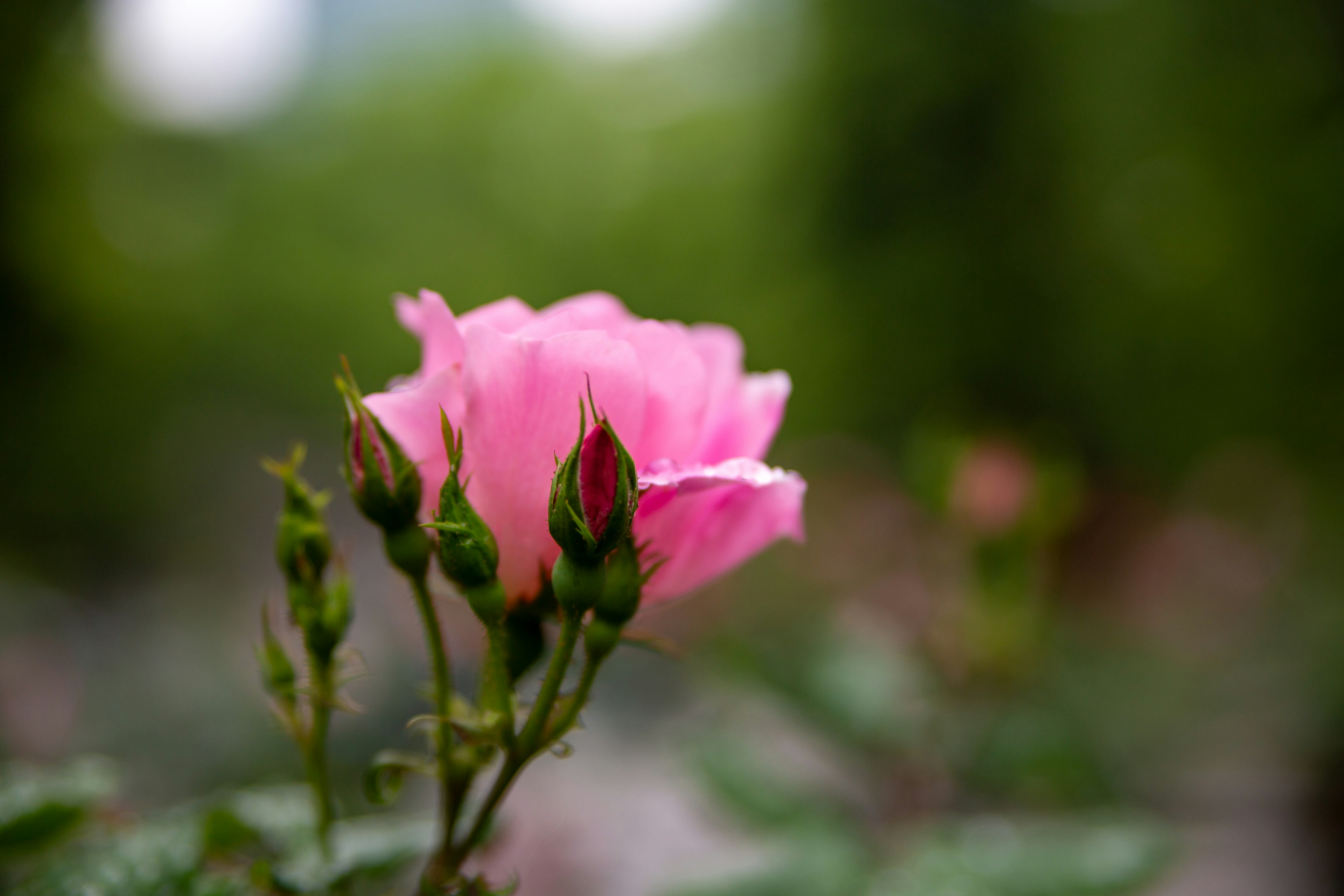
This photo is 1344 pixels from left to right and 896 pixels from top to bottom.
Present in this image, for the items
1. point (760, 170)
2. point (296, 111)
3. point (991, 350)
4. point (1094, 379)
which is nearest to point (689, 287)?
point (760, 170)

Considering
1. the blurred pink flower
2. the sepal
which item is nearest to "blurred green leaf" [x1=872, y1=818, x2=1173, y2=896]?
the blurred pink flower

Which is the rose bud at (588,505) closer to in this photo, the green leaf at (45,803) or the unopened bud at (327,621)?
the unopened bud at (327,621)

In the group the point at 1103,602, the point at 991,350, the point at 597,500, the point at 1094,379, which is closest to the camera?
the point at 597,500

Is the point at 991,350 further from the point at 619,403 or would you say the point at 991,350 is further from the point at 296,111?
the point at 296,111

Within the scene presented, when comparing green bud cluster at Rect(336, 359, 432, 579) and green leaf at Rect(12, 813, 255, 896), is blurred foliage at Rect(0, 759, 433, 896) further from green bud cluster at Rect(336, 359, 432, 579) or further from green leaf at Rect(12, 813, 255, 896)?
green bud cluster at Rect(336, 359, 432, 579)

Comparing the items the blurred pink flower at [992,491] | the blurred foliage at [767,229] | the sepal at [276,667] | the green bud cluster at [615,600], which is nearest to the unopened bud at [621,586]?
the green bud cluster at [615,600]

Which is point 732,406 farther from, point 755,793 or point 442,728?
point 755,793

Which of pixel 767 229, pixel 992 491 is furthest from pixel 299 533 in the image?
pixel 767 229
